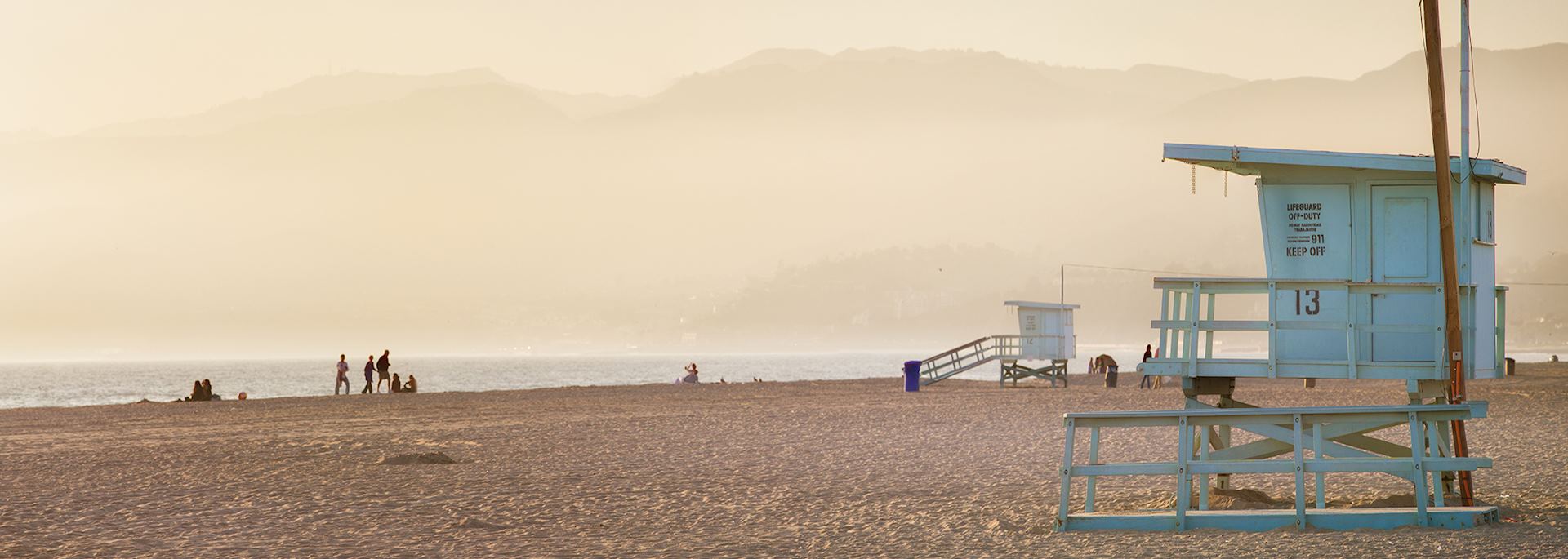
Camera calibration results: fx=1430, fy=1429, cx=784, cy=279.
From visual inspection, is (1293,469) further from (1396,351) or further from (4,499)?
(4,499)

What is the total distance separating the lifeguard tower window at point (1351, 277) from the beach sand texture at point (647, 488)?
5.68ft

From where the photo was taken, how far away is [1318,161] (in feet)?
47.4

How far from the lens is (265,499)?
16.4 metres

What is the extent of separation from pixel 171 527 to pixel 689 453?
9212mm

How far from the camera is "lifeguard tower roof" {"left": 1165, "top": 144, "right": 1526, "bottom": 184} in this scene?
14312 millimetres

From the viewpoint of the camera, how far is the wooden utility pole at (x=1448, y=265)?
13.3 m

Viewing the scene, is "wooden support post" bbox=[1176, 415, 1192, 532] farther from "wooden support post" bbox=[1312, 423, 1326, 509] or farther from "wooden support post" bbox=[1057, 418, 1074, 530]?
"wooden support post" bbox=[1312, 423, 1326, 509]

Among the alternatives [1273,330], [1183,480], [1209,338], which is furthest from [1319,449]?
[1209,338]

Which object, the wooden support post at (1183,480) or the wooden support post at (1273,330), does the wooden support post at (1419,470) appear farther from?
the wooden support post at (1183,480)

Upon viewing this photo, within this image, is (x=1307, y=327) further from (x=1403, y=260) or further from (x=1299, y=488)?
(x=1299, y=488)

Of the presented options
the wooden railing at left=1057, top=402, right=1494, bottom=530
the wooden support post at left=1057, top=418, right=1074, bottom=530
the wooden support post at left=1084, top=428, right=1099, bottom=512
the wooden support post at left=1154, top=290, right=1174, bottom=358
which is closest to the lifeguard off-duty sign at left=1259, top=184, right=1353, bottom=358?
the wooden support post at left=1154, top=290, right=1174, bottom=358

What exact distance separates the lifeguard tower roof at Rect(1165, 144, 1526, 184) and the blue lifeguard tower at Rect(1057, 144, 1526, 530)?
15 millimetres

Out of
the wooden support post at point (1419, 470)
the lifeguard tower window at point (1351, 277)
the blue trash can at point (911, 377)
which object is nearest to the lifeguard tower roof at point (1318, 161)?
the lifeguard tower window at point (1351, 277)

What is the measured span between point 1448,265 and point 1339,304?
1.29 metres
